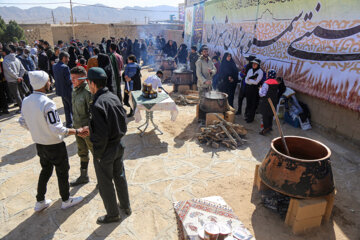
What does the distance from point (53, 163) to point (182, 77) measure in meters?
7.36

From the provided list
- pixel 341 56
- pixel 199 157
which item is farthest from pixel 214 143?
pixel 341 56

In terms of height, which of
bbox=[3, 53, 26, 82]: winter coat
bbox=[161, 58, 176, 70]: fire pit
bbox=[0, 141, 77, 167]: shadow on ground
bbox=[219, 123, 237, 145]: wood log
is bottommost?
bbox=[0, 141, 77, 167]: shadow on ground

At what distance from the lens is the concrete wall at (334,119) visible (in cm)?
555

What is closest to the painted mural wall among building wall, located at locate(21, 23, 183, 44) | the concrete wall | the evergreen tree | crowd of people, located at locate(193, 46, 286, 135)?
the concrete wall

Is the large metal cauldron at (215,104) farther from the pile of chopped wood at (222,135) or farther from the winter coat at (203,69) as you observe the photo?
the winter coat at (203,69)

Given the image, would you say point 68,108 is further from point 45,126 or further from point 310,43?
point 310,43

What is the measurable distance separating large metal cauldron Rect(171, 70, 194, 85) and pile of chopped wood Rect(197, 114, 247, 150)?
13.9 ft

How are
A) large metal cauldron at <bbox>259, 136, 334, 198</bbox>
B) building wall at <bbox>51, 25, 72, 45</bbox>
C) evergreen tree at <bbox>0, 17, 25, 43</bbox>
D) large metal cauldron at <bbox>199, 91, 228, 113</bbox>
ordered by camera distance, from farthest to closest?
building wall at <bbox>51, 25, 72, 45</bbox> → evergreen tree at <bbox>0, 17, 25, 43</bbox> → large metal cauldron at <bbox>199, 91, 228, 113</bbox> → large metal cauldron at <bbox>259, 136, 334, 198</bbox>

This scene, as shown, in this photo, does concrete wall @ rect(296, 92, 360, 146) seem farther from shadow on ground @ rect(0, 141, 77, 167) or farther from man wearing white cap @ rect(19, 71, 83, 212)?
shadow on ground @ rect(0, 141, 77, 167)

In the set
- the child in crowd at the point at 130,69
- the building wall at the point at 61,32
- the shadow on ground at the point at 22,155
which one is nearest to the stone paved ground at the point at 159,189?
the shadow on ground at the point at 22,155

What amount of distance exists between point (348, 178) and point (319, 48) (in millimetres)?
3508

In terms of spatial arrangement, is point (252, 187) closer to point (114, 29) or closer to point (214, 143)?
point (214, 143)

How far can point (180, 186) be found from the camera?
4078 mm

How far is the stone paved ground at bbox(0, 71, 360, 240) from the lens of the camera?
124 inches
